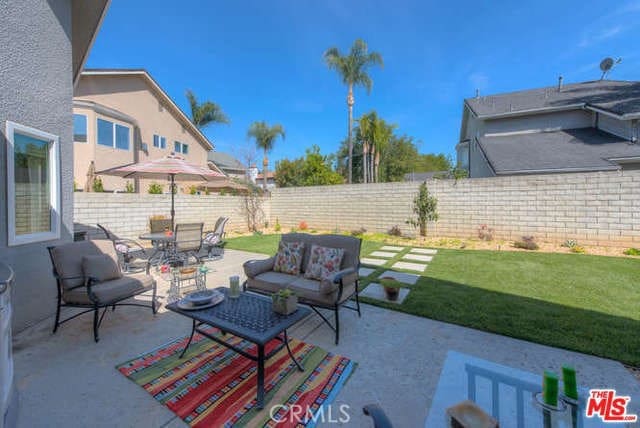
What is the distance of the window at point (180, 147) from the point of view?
1667cm

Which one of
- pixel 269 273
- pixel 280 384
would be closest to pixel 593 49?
pixel 269 273

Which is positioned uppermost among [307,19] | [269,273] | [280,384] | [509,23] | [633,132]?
[307,19]

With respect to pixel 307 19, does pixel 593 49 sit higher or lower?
higher

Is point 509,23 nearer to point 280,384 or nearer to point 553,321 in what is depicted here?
point 553,321

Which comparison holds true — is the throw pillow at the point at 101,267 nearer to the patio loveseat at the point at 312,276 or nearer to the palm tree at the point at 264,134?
the patio loveseat at the point at 312,276

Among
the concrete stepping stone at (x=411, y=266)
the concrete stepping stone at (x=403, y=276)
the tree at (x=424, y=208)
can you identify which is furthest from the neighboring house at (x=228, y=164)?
the concrete stepping stone at (x=403, y=276)

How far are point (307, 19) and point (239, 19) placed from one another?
8.61 feet

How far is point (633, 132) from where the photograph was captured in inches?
413

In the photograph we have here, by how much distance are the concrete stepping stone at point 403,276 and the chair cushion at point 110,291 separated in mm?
4383

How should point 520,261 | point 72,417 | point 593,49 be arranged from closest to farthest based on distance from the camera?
point 72,417, point 520,261, point 593,49

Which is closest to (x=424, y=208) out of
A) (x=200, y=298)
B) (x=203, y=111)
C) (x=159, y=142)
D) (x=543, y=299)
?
(x=543, y=299)

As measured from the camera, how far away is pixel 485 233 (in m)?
9.16

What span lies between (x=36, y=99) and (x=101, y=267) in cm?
244

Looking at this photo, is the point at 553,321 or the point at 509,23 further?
the point at 509,23
